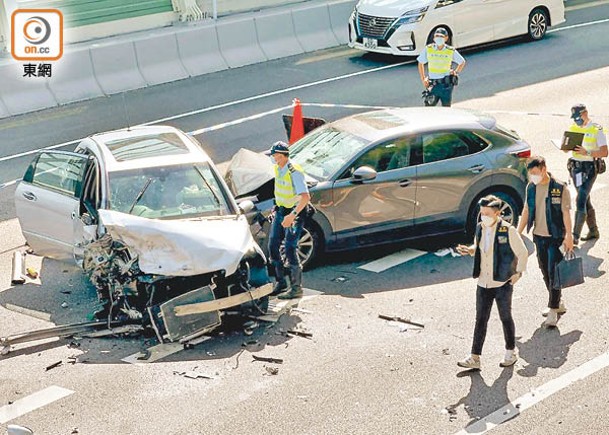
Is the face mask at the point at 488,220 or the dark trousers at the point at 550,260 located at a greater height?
the face mask at the point at 488,220

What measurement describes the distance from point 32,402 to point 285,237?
11.8 feet

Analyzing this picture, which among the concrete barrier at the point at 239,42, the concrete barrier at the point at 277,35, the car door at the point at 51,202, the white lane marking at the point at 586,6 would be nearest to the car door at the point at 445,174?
the car door at the point at 51,202

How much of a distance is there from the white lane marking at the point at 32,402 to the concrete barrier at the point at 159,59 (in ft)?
42.4

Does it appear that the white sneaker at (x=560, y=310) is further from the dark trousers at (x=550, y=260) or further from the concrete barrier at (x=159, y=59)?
the concrete barrier at (x=159, y=59)

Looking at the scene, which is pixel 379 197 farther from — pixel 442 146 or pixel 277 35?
pixel 277 35

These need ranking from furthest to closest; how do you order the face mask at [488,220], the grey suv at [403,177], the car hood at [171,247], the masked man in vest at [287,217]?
the grey suv at [403,177] < the masked man in vest at [287,217] < the car hood at [171,247] < the face mask at [488,220]

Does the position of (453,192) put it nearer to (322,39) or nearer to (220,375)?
(220,375)

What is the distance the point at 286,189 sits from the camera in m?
12.2

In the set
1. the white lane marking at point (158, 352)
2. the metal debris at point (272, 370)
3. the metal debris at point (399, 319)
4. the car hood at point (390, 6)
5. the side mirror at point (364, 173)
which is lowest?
the metal debris at point (399, 319)

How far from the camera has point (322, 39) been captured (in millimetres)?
25188

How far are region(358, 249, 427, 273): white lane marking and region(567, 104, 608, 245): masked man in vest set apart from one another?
191 cm

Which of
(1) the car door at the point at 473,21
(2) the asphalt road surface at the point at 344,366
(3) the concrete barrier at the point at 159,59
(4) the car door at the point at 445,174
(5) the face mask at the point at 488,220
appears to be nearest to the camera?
(2) the asphalt road surface at the point at 344,366

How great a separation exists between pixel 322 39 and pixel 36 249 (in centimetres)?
1301

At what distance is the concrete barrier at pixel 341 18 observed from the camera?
2545cm
